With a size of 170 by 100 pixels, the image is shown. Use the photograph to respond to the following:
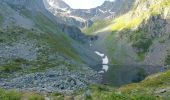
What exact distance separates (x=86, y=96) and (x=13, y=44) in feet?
421

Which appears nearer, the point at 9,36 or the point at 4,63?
the point at 4,63

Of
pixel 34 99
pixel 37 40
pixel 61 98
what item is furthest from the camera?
pixel 37 40

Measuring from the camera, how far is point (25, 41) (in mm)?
184125

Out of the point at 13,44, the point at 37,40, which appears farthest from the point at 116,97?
the point at 37,40

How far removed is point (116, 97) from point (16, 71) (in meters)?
85.0

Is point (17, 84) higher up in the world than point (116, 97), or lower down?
lower down

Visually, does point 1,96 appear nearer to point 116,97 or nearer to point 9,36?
point 116,97

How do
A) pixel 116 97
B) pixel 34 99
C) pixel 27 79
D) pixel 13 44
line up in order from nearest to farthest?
pixel 116 97
pixel 34 99
pixel 27 79
pixel 13 44

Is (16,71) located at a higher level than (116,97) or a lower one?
lower

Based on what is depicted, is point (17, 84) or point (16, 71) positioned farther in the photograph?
point (16, 71)

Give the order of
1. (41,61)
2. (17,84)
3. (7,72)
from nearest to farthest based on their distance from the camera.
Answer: (17,84) → (7,72) → (41,61)

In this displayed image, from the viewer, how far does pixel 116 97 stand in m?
34.1

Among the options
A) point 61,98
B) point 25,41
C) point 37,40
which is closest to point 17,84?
point 61,98

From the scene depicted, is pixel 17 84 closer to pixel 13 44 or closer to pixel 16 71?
pixel 16 71
